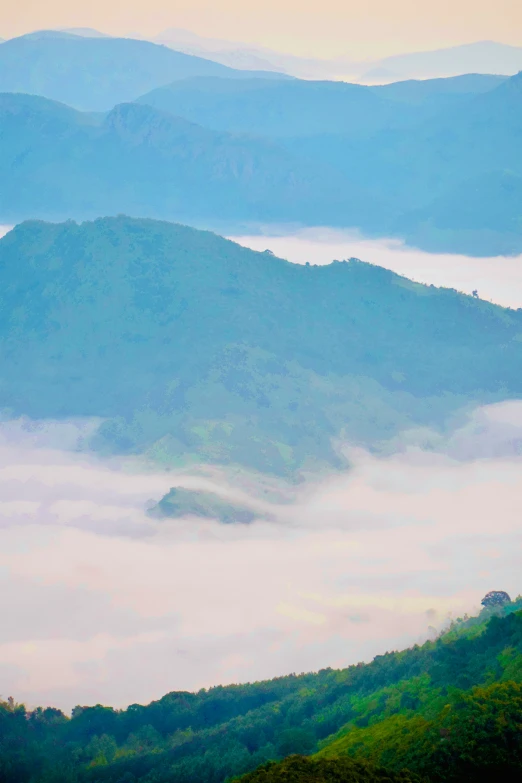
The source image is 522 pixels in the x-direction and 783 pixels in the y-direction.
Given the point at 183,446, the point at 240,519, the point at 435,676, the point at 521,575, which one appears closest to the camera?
the point at 435,676

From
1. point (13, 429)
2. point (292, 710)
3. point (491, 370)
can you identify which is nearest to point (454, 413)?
point (491, 370)

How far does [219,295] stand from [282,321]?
8953 mm

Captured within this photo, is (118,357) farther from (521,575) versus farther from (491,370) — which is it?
(521,575)

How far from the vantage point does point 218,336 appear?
16925 centimetres

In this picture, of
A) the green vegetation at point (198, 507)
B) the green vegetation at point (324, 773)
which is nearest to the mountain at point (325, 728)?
the green vegetation at point (324, 773)

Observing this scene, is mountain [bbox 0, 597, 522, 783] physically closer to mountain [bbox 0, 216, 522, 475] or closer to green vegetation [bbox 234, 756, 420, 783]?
green vegetation [bbox 234, 756, 420, 783]

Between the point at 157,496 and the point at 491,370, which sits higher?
the point at 491,370

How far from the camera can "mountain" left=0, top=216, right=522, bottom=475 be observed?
167 meters

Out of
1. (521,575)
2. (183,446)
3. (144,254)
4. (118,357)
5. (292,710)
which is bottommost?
(292,710)

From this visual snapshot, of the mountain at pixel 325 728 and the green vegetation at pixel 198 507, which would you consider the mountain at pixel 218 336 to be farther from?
the mountain at pixel 325 728

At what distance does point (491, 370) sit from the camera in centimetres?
Answer: 18050

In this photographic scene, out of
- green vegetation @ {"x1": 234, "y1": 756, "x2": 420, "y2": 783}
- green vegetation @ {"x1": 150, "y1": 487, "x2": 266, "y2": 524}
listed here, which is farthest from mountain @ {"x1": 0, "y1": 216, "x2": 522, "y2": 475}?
green vegetation @ {"x1": 234, "y1": 756, "x2": 420, "y2": 783}

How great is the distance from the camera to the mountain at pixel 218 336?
167m

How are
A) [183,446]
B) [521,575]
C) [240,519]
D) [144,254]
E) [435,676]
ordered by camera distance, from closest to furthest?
1. [435,676]
2. [521,575]
3. [240,519]
4. [183,446]
5. [144,254]
